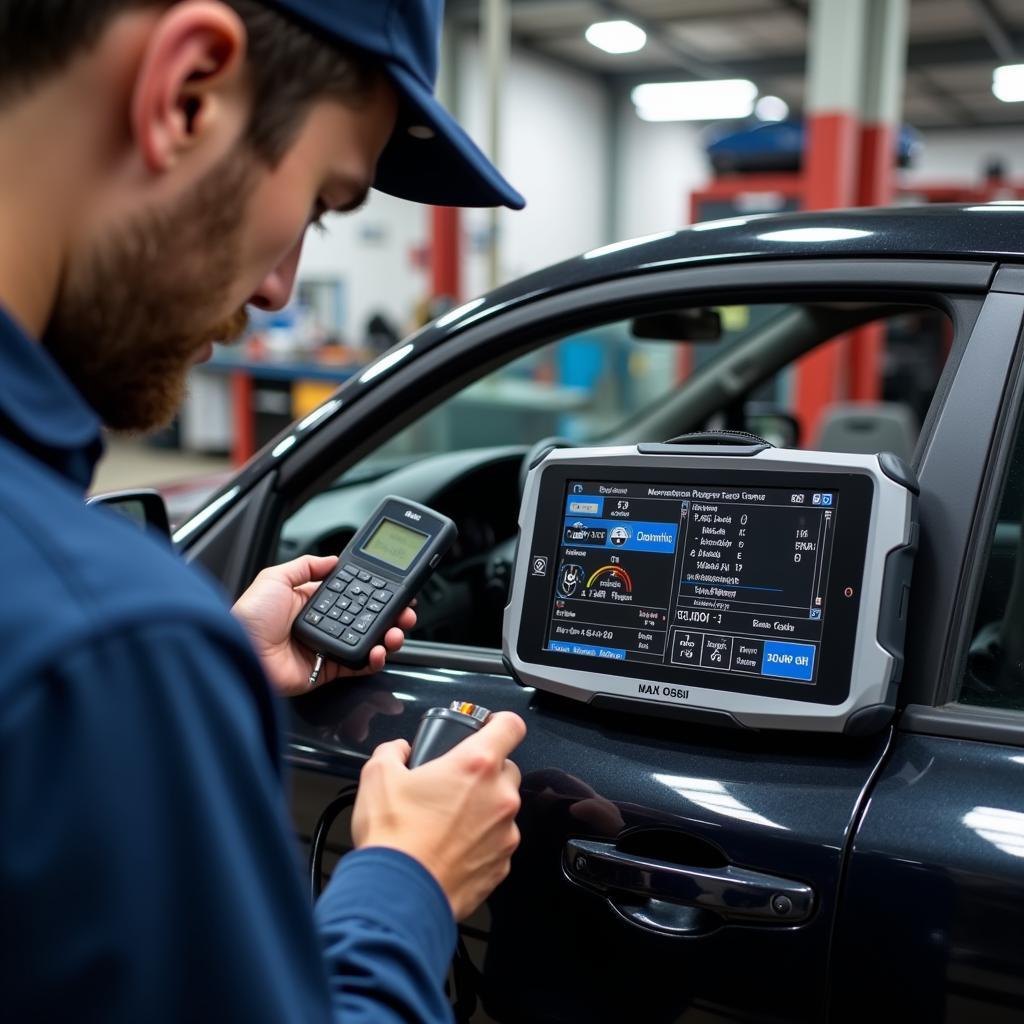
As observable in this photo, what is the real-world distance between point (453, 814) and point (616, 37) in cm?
1188

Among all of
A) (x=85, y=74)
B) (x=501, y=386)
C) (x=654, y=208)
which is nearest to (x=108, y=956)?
(x=85, y=74)

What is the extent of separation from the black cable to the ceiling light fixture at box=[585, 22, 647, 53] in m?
10.9

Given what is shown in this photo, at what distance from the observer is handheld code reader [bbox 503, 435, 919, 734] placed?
1023mm

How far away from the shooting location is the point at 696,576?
1112mm

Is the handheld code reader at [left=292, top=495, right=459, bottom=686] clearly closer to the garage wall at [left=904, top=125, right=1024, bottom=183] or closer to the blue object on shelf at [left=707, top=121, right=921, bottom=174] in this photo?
the blue object on shelf at [left=707, top=121, right=921, bottom=174]

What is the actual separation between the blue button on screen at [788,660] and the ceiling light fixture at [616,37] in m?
11.0

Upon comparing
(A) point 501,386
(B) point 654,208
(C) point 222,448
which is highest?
(B) point 654,208

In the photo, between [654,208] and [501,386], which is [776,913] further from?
[654,208]

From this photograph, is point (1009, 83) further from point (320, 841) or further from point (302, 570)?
point (320, 841)

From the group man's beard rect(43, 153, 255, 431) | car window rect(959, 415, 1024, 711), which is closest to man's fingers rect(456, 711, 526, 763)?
man's beard rect(43, 153, 255, 431)

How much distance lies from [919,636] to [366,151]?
0.69m

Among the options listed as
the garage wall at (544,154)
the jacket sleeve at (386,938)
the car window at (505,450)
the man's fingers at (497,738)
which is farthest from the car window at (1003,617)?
the garage wall at (544,154)

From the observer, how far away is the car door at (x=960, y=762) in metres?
0.91

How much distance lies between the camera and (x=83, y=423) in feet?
1.93
